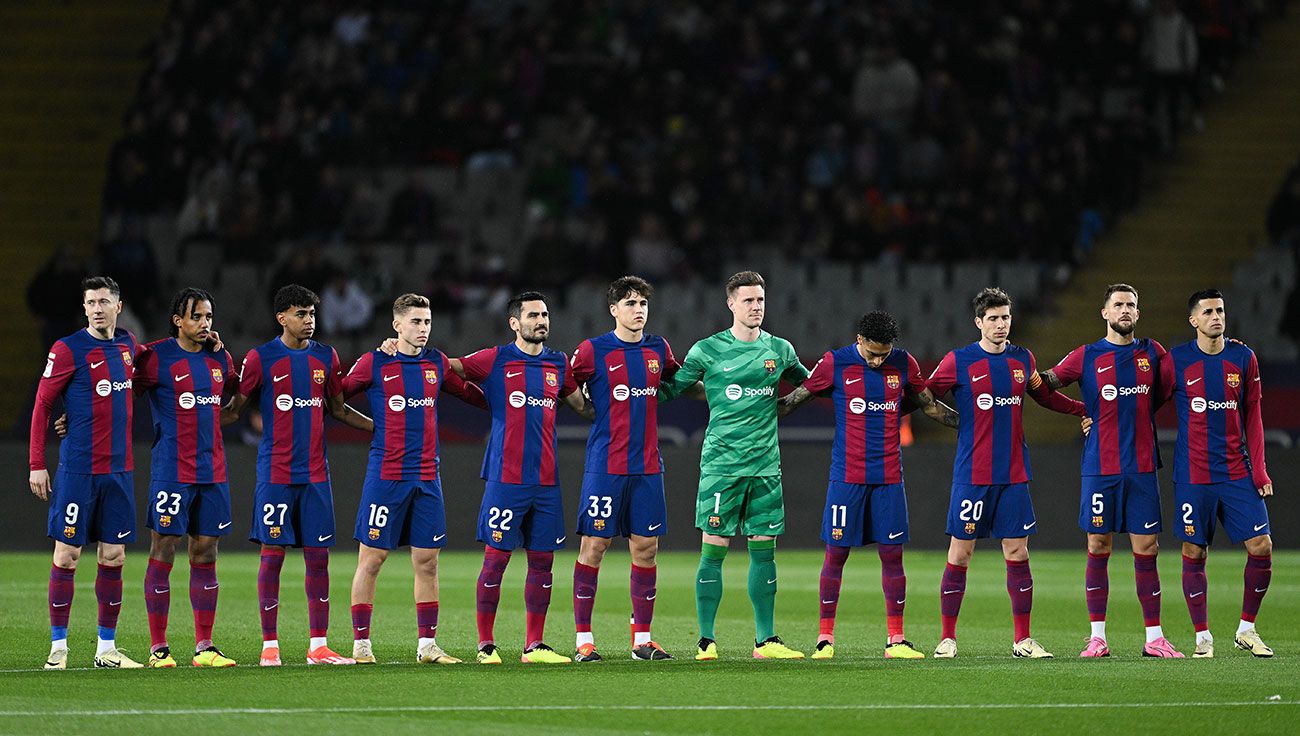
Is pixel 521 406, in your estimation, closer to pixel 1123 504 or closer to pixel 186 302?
pixel 186 302

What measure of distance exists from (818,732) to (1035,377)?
4090 millimetres

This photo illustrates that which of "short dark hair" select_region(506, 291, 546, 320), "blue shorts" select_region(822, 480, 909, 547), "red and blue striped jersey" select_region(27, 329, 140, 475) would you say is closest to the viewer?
"red and blue striped jersey" select_region(27, 329, 140, 475)

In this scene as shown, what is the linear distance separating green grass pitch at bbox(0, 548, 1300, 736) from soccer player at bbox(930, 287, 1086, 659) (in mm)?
399

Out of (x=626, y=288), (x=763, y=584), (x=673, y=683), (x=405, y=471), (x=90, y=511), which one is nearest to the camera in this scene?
(x=673, y=683)

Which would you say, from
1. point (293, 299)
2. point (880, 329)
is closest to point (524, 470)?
point (293, 299)

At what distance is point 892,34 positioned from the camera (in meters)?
26.0

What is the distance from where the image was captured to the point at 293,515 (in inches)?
446

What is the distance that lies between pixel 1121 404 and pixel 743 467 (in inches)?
94.3

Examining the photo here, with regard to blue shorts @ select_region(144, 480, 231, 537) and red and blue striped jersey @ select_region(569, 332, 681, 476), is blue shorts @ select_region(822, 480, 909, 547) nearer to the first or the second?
red and blue striped jersey @ select_region(569, 332, 681, 476)

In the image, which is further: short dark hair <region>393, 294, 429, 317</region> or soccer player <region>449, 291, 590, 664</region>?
short dark hair <region>393, 294, 429, 317</region>

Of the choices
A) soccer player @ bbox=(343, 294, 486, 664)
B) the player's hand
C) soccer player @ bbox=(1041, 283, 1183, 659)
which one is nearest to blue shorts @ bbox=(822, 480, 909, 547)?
soccer player @ bbox=(1041, 283, 1183, 659)

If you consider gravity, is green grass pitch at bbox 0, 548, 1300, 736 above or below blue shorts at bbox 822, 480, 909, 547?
below

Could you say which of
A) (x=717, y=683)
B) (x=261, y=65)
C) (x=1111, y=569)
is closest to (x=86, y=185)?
(x=261, y=65)

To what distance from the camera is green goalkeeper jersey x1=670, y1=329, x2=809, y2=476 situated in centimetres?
1159
